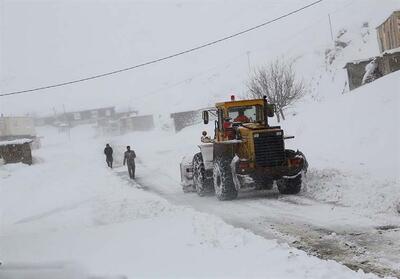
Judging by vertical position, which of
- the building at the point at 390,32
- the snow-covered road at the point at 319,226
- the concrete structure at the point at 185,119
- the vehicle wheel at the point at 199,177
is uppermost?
the building at the point at 390,32

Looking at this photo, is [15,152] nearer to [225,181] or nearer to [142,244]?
[225,181]

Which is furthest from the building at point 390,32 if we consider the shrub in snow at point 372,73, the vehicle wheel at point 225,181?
the vehicle wheel at point 225,181

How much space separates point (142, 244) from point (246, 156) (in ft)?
18.2

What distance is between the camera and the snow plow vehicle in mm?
12164

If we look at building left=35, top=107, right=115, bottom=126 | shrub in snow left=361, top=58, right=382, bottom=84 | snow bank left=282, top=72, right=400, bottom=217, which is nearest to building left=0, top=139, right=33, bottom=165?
snow bank left=282, top=72, right=400, bottom=217

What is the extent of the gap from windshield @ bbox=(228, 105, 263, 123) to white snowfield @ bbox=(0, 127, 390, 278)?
3189 millimetres

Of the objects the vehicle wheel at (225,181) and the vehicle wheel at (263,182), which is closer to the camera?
the vehicle wheel at (263,182)

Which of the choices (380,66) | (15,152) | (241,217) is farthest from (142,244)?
(380,66)

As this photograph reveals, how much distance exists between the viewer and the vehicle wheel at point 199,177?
14.3 meters

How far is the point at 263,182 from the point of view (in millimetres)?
13188

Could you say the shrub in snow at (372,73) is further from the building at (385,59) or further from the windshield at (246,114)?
the windshield at (246,114)

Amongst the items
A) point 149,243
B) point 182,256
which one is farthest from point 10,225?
point 182,256

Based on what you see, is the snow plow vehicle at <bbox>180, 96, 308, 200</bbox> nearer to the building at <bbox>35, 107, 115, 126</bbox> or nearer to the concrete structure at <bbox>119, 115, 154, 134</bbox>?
the concrete structure at <bbox>119, 115, 154, 134</bbox>

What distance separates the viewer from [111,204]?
13.0 metres
